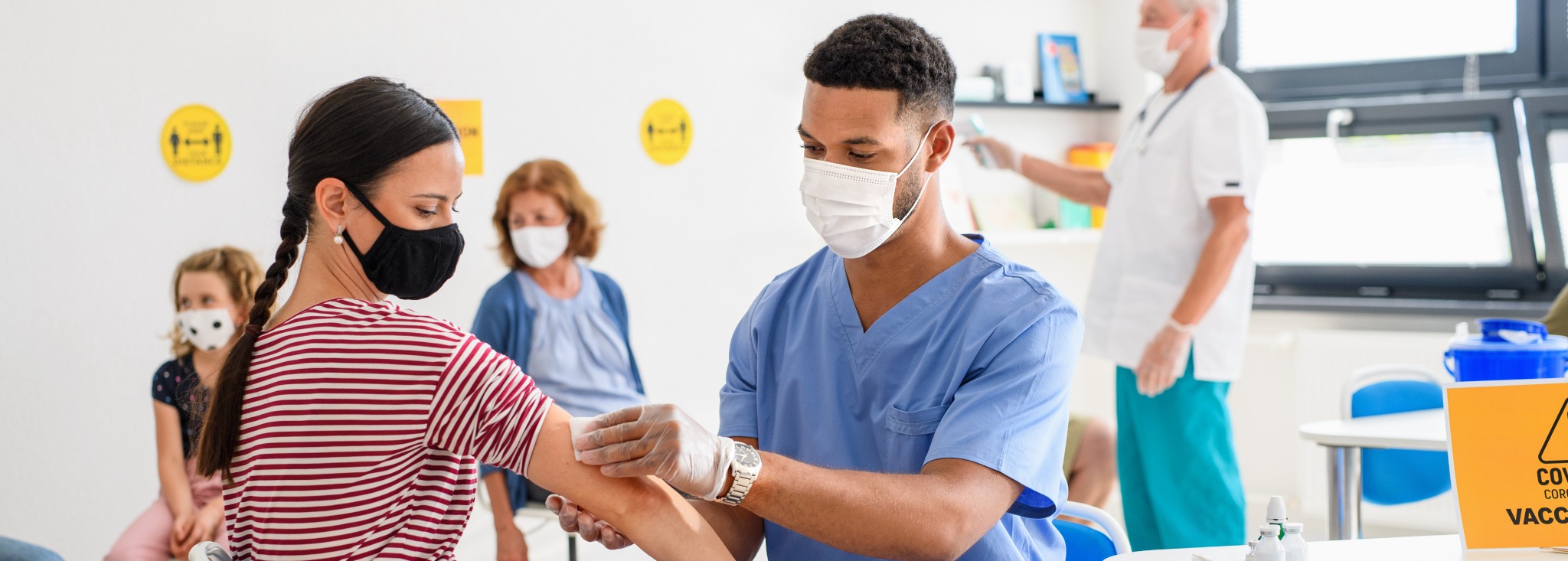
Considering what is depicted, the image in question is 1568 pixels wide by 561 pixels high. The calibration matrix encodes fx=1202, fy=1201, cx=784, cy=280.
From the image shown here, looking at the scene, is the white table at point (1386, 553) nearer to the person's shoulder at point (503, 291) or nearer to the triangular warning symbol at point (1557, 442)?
the triangular warning symbol at point (1557, 442)

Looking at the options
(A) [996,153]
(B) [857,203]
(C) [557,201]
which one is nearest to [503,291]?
(C) [557,201]

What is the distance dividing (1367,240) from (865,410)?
3333 millimetres

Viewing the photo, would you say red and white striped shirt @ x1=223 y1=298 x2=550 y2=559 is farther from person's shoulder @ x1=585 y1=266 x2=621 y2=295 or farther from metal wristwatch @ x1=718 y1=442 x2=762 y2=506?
person's shoulder @ x1=585 y1=266 x2=621 y2=295

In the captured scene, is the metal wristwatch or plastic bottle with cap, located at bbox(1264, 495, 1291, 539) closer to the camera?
the metal wristwatch

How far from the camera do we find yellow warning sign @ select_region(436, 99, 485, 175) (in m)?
3.02

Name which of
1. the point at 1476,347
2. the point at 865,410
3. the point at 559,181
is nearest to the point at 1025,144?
the point at 559,181

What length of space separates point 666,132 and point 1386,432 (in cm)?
195

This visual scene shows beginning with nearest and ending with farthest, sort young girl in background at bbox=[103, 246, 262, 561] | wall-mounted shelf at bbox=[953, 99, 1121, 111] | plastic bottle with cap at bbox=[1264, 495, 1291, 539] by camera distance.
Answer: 1. plastic bottle with cap at bbox=[1264, 495, 1291, 539]
2. young girl in background at bbox=[103, 246, 262, 561]
3. wall-mounted shelf at bbox=[953, 99, 1121, 111]

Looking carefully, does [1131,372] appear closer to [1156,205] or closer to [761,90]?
[1156,205]

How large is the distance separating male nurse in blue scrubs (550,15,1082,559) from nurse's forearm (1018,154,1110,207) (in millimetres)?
1816

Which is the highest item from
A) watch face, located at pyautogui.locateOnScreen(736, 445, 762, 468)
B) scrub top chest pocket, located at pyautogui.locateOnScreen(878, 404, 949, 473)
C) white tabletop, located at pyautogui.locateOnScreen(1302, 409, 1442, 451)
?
watch face, located at pyautogui.locateOnScreen(736, 445, 762, 468)

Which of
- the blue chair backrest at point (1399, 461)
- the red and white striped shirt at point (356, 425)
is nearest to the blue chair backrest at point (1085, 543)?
the red and white striped shirt at point (356, 425)

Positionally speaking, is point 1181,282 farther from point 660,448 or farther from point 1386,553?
point 660,448

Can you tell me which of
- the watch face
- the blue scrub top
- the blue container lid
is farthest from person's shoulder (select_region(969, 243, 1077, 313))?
the blue container lid
